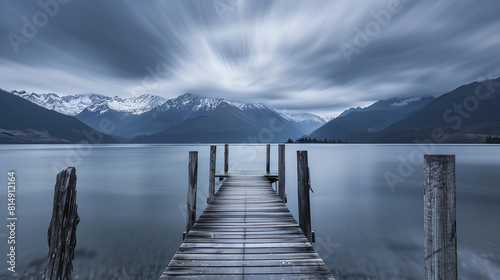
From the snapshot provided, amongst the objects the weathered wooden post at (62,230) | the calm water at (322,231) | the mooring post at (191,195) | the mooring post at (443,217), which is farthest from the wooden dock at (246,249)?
the calm water at (322,231)

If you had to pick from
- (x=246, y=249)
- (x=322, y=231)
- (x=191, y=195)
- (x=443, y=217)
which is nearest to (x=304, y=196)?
(x=246, y=249)

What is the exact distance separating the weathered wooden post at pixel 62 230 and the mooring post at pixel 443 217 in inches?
180

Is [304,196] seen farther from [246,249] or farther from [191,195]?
[191,195]

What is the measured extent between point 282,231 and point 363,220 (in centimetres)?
1021

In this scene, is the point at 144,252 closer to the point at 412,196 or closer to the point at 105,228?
the point at 105,228

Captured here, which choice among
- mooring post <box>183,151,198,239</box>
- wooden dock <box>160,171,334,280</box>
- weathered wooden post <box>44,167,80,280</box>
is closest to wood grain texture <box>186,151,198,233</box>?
mooring post <box>183,151,198,239</box>

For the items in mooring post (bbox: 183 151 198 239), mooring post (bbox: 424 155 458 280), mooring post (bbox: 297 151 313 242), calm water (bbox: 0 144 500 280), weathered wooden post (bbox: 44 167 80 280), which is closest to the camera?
mooring post (bbox: 424 155 458 280)

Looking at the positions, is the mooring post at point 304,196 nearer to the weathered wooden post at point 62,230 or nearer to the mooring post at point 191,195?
the mooring post at point 191,195

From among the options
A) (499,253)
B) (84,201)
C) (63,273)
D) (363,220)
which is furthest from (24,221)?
(499,253)

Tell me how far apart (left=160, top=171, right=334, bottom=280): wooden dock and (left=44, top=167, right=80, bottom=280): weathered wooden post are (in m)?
1.37

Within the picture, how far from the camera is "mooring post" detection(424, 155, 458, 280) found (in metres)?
2.55

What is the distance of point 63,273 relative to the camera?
11.3 ft

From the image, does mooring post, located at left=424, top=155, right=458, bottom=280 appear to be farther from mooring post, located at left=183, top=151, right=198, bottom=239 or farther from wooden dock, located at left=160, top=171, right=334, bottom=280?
mooring post, located at left=183, top=151, right=198, bottom=239

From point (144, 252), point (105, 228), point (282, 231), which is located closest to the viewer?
point (282, 231)
